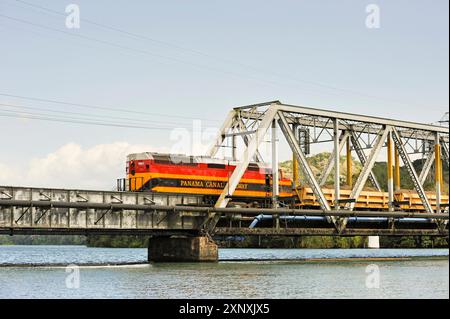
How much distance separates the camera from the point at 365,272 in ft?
175

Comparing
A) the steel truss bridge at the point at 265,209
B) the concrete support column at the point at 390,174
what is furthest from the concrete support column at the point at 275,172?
the concrete support column at the point at 390,174

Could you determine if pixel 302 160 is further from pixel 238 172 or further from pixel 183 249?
pixel 183 249

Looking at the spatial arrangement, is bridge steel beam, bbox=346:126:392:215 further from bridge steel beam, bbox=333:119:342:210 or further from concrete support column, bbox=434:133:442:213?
concrete support column, bbox=434:133:442:213

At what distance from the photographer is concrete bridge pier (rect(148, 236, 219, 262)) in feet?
199

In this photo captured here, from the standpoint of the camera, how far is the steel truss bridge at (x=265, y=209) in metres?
53.9

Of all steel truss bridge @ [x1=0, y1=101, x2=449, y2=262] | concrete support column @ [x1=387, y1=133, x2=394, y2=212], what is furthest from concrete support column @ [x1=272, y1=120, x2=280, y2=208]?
concrete support column @ [x1=387, y1=133, x2=394, y2=212]

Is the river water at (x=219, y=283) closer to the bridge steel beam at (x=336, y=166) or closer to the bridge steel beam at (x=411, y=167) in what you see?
the bridge steel beam at (x=336, y=166)

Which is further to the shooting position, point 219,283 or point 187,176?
point 187,176

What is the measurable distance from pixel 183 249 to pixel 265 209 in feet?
26.3

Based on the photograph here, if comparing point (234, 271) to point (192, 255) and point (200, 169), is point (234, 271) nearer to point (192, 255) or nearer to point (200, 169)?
point (192, 255)

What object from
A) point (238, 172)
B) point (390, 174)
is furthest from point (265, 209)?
point (390, 174)

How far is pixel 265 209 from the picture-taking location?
207ft

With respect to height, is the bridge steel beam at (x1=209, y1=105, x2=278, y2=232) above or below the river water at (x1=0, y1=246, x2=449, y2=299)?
above

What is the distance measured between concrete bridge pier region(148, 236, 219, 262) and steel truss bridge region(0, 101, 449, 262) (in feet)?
3.15
